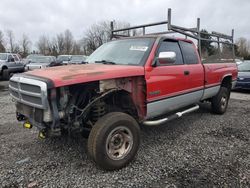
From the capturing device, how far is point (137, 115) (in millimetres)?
3906

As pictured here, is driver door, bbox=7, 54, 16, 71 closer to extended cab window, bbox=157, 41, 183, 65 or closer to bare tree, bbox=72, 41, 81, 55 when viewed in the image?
extended cab window, bbox=157, 41, 183, 65

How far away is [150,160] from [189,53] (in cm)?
261

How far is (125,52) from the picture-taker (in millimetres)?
4273

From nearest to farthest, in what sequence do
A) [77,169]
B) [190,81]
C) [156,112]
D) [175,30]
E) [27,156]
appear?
[77,169]
[27,156]
[156,112]
[190,81]
[175,30]

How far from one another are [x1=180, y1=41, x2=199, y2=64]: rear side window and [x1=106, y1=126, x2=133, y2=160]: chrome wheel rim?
2268 millimetres

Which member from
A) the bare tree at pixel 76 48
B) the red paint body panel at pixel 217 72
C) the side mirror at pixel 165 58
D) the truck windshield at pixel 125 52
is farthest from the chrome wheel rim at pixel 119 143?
the bare tree at pixel 76 48

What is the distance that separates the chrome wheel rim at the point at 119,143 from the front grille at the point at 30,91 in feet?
3.43

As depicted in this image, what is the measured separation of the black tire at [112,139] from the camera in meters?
3.13

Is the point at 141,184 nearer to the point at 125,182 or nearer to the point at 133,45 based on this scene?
the point at 125,182

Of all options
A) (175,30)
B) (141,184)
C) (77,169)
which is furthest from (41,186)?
(175,30)

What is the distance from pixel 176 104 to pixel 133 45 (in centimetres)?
143

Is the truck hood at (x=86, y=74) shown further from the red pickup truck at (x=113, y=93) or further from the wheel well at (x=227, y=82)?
the wheel well at (x=227, y=82)

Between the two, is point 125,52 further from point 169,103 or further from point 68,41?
point 68,41

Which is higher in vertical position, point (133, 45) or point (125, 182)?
point (133, 45)
